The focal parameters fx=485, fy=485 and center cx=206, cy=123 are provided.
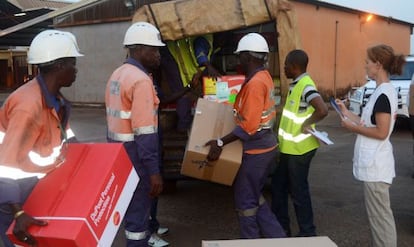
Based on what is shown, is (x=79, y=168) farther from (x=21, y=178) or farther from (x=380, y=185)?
(x=380, y=185)

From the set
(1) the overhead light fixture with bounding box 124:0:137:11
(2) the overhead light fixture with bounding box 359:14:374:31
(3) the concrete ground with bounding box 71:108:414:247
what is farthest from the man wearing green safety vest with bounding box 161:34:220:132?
(2) the overhead light fixture with bounding box 359:14:374:31

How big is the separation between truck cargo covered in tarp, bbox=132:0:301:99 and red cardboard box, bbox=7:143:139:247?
7.83 ft

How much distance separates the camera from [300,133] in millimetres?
4316

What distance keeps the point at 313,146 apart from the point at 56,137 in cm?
239

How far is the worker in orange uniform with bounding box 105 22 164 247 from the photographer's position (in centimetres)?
349

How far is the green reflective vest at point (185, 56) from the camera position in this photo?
5.44 meters

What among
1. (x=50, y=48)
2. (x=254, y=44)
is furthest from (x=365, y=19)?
(x=50, y=48)

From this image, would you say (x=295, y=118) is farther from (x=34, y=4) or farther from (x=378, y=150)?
(x=34, y=4)

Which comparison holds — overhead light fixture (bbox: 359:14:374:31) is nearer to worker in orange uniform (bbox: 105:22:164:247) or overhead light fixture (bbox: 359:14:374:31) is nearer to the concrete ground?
the concrete ground

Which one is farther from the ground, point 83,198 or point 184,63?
point 184,63

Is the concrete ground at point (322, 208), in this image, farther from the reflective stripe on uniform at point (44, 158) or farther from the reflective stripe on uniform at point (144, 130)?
the reflective stripe on uniform at point (44, 158)

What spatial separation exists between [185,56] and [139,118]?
2.17 metres

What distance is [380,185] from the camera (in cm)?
368

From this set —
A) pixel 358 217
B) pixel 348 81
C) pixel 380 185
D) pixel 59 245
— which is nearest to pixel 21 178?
pixel 59 245
